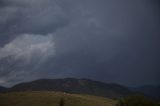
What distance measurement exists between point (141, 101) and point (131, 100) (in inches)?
209

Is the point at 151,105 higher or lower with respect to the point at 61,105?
higher

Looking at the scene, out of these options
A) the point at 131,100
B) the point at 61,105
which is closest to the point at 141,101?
the point at 131,100

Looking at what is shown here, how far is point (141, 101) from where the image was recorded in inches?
6516

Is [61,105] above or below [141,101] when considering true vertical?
below

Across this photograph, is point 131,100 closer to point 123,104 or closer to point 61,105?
point 123,104

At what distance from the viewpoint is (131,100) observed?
546 feet

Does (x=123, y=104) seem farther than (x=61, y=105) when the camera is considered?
Yes

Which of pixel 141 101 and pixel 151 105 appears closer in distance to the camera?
pixel 151 105

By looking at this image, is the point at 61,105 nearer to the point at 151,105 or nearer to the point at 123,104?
the point at 151,105

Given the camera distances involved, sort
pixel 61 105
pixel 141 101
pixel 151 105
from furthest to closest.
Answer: pixel 141 101, pixel 151 105, pixel 61 105

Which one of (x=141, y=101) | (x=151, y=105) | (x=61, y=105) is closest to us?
(x=61, y=105)

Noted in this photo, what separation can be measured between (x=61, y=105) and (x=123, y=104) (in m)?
137

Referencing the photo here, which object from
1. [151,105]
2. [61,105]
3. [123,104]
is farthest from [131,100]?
[61,105]

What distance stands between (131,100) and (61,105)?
136 metres
